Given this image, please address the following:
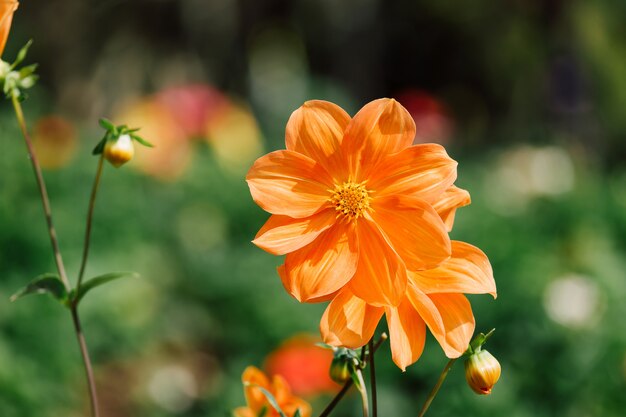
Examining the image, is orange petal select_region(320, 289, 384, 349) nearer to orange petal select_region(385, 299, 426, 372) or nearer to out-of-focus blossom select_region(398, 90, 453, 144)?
orange petal select_region(385, 299, 426, 372)

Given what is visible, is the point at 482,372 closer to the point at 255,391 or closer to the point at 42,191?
the point at 255,391

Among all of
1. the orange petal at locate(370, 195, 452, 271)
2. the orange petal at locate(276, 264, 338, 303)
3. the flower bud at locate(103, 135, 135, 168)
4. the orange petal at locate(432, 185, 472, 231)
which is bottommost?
the orange petal at locate(276, 264, 338, 303)

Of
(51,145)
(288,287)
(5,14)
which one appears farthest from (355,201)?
(51,145)

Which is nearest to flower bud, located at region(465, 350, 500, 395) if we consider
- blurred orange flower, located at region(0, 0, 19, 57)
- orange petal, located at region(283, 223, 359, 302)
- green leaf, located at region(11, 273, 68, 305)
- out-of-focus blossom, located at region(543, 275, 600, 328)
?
orange petal, located at region(283, 223, 359, 302)

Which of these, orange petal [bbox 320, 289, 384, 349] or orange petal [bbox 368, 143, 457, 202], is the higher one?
orange petal [bbox 368, 143, 457, 202]

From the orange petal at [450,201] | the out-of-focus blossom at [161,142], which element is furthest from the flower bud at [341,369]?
the out-of-focus blossom at [161,142]

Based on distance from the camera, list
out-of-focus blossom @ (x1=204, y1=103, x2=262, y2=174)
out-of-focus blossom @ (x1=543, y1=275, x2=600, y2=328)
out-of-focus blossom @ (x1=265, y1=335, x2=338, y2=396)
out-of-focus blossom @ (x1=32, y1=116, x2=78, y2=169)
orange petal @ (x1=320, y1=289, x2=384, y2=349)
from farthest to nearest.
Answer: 1. out-of-focus blossom @ (x1=204, y1=103, x2=262, y2=174)
2. out-of-focus blossom @ (x1=32, y1=116, x2=78, y2=169)
3. out-of-focus blossom @ (x1=543, y1=275, x2=600, y2=328)
4. out-of-focus blossom @ (x1=265, y1=335, x2=338, y2=396)
5. orange petal @ (x1=320, y1=289, x2=384, y2=349)

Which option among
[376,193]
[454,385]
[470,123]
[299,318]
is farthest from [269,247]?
[470,123]

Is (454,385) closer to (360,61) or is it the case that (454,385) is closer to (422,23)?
(360,61)
